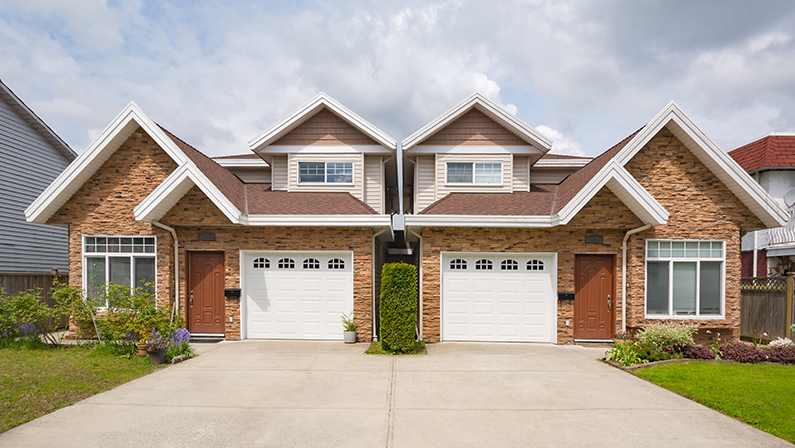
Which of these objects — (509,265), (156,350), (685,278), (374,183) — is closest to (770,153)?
(685,278)

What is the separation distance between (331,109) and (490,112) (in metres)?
5.02

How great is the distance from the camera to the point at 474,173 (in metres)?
13.8

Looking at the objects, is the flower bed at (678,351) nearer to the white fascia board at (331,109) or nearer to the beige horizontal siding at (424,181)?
the beige horizontal siding at (424,181)

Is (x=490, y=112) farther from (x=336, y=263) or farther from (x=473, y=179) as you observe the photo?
(x=336, y=263)

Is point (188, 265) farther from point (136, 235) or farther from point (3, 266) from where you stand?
point (3, 266)

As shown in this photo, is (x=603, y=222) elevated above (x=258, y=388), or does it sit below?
above

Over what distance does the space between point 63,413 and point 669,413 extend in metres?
8.35

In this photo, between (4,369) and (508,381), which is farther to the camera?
(4,369)

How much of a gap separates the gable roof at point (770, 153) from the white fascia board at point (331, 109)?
669 inches

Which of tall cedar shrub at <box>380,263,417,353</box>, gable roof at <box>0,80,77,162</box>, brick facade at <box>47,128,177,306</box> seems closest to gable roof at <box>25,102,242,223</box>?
brick facade at <box>47,128,177,306</box>

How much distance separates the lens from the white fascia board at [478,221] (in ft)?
35.5

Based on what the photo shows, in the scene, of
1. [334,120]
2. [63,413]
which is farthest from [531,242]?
[63,413]

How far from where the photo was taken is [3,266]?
49.0 ft

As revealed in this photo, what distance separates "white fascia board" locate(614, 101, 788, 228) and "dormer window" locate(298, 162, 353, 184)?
7708 millimetres
